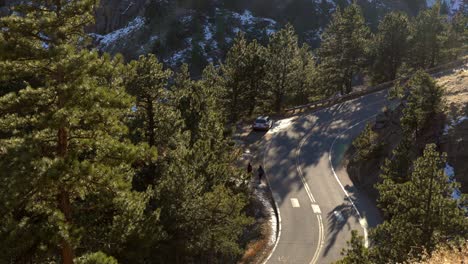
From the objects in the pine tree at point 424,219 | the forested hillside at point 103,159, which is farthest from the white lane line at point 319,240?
the pine tree at point 424,219

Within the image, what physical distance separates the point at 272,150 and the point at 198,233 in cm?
2030

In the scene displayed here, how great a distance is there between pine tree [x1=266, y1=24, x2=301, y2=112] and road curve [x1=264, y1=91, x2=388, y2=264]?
4.31 meters

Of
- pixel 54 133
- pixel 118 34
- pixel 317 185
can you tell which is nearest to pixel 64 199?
pixel 54 133

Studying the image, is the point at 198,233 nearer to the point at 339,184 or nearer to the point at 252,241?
the point at 252,241

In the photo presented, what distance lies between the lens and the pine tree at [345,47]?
50.6 metres

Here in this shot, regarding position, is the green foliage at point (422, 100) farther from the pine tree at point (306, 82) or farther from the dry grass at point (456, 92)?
the pine tree at point (306, 82)

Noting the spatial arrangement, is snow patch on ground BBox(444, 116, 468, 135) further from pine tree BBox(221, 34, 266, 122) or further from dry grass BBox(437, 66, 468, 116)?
pine tree BBox(221, 34, 266, 122)

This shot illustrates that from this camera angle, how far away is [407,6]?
126m

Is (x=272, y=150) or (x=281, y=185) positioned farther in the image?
(x=272, y=150)

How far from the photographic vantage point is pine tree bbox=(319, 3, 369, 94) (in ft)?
166

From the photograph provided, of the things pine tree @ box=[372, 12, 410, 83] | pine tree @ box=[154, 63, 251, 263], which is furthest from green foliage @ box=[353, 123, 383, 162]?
pine tree @ box=[372, 12, 410, 83]

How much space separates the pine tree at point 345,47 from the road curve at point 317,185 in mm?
6328

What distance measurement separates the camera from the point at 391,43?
51.5m

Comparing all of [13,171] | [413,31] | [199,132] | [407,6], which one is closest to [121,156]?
[13,171]
